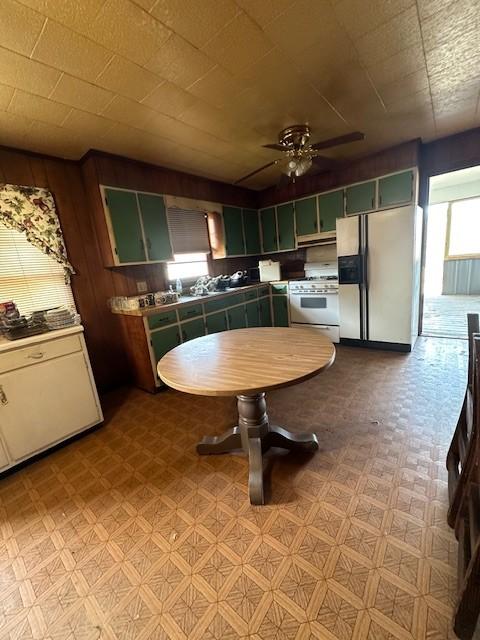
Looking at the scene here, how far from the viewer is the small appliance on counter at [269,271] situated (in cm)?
426

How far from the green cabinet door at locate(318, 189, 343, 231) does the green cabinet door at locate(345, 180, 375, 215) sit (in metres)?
0.10

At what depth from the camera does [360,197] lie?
352 centimetres

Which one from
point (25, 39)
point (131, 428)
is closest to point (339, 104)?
point (25, 39)

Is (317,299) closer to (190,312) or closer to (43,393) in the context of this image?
(190,312)

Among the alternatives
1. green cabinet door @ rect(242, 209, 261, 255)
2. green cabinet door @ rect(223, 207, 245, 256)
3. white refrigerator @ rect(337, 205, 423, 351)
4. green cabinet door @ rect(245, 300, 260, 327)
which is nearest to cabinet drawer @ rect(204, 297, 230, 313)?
green cabinet door @ rect(245, 300, 260, 327)

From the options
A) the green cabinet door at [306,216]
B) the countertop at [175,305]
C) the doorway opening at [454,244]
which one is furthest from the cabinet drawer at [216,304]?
the doorway opening at [454,244]

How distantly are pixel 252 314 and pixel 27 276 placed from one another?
2.80 metres

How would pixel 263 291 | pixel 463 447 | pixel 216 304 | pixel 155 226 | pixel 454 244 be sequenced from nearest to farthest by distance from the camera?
pixel 463 447
pixel 155 226
pixel 216 304
pixel 263 291
pixel 454 244

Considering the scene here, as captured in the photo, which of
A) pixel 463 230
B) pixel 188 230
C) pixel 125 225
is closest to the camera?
pixel 125 225

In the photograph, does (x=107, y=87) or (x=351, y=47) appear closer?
(x=351, y=47)

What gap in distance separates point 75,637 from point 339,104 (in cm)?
356

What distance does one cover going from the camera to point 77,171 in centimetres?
275

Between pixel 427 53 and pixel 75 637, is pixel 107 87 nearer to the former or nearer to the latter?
pixel 427 53

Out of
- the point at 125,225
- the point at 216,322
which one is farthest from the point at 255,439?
the point at 125,225
